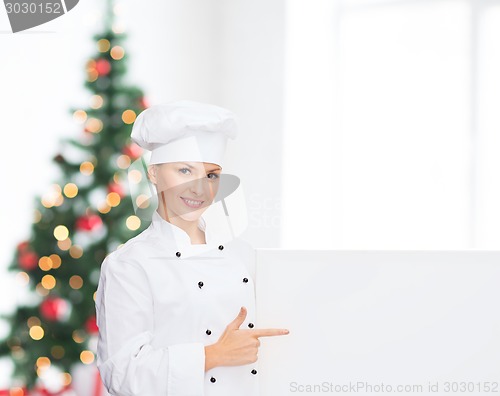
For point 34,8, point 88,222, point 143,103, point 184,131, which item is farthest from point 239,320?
point 34,8

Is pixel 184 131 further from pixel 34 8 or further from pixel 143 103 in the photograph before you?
pixel 34 8

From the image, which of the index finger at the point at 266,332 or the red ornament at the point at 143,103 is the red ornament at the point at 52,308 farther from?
the index finger at the point at 266,332

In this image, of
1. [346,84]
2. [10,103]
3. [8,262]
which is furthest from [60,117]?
[346,84]

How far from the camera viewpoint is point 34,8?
2854 mm

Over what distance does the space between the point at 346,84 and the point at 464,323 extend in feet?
7.13

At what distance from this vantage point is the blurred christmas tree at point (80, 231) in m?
2.55

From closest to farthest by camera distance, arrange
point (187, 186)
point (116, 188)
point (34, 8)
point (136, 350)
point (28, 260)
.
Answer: point (136, 350) < point (187, 186) < point (28, 260) < point (116, 188) < point (34, 8)

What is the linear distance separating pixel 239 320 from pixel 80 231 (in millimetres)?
1441

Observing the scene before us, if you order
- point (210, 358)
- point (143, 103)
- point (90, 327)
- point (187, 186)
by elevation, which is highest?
→ point (143, 103)

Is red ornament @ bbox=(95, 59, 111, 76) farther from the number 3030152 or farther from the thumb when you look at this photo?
the thumb

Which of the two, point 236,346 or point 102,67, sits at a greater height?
point 102,67

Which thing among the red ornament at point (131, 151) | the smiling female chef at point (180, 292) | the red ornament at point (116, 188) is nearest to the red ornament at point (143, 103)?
the red ornament at point (131, 151)

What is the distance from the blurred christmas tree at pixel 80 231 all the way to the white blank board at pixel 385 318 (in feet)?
4.53

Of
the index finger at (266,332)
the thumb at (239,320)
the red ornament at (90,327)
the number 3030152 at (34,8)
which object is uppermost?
the number 3030152 at (34,8)
